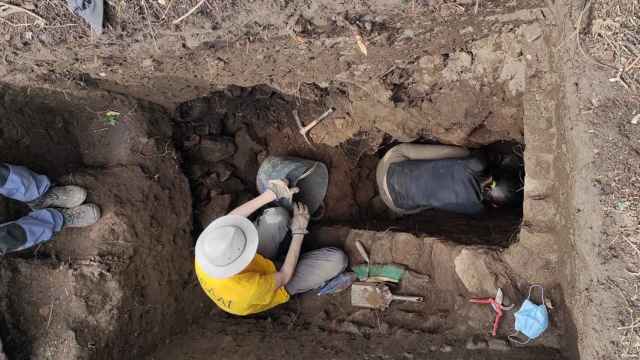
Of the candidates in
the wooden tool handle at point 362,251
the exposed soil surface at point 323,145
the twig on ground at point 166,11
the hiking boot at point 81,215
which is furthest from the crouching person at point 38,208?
the wooden tool handle at point 362,251

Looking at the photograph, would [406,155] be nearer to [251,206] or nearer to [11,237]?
[251,206]

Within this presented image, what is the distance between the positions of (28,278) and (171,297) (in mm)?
876

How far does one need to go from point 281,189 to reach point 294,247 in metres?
0.46

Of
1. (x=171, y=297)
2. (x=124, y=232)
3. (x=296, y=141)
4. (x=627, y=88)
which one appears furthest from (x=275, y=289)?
(x=627, y=88)

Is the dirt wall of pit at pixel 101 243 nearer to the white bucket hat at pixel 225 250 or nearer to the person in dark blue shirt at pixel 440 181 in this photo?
the white bucket hat at pixel 225 250

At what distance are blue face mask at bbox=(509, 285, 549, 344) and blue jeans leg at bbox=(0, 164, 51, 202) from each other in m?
2.81

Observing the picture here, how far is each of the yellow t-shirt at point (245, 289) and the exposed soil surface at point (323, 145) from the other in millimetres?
298

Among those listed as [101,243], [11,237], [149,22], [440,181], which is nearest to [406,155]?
[440,181]

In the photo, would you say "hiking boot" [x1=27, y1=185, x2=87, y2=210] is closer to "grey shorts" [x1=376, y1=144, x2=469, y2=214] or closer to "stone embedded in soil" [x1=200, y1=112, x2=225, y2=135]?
"stone embedded in soil" [x1=200, y1=112, x2=225, y2=135]

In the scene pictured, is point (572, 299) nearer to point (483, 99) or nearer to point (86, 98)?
point (483, 99)

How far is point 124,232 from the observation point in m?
3.03

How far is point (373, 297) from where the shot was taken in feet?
10.6

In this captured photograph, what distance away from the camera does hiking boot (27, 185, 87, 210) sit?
2836 mm

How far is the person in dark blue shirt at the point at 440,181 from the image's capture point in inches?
133
